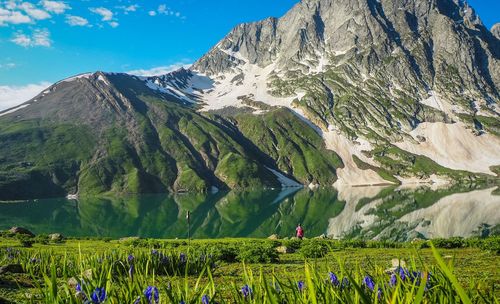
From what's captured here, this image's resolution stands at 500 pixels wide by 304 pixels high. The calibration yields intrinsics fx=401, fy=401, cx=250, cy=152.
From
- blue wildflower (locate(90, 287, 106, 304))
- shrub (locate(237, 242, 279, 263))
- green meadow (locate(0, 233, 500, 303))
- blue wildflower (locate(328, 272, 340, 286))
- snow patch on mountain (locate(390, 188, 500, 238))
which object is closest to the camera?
green meadow (locate(0, 233, 500, 303))

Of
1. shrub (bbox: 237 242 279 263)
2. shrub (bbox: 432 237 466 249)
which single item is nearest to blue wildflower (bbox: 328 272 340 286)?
shrub (bbox: 237 242 279 263)

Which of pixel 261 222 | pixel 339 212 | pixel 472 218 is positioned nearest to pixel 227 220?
pixel 261 222

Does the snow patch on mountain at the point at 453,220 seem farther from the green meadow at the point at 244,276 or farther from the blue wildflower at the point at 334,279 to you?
the blue wildflower at the point at 334,279

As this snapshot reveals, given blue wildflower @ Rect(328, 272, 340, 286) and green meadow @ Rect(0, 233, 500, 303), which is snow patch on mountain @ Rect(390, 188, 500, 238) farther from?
blue wildflower @ Rect(328, 272, 340, 286)

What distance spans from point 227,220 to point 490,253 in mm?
95962

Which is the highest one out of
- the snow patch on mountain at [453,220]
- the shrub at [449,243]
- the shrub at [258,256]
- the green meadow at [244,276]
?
the green meadow at [244,276]

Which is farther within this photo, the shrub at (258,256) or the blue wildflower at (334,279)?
the shrub at (258,256)

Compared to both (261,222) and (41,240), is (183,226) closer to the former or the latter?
(261,222)

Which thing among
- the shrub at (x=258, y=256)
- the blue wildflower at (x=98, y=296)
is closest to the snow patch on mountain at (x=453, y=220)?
the shrub at (x=258, y=256)

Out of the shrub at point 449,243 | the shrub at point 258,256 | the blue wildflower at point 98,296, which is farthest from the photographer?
the shrub at point 449,243

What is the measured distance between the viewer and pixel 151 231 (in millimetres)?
98438

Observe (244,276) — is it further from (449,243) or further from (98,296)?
(449,243)

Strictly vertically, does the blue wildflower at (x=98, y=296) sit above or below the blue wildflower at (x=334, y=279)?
above

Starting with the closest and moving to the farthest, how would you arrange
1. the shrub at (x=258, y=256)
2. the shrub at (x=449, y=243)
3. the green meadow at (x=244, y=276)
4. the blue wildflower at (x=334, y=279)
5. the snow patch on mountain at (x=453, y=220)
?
the green meadow at (x=244, y=276) < the blue wildflower at (x=334, y=279) < the shrub at (x=258, y=256) < the shrub at (x=449, y=243) < the snow patch on mountain at (x=453, y=220)
